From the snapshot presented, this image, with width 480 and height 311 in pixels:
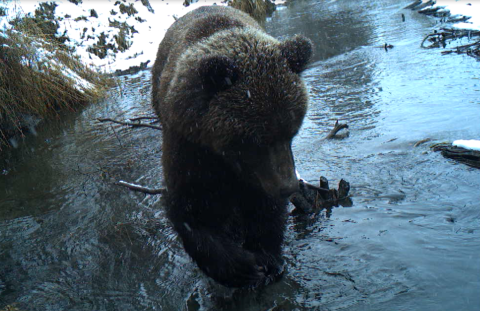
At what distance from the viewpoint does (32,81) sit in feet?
25.3

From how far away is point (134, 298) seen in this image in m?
2.92

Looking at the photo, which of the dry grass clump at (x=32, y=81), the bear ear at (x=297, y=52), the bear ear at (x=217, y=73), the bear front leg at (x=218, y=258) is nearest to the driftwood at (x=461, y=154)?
the bear ear at (x=297, y=52)

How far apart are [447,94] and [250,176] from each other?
4.42 meters

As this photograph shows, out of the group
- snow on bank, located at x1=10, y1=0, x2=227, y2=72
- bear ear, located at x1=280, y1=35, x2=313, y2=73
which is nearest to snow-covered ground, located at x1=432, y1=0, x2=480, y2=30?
bear ear, located at x1=280, y1=35, x2=313, y2=73

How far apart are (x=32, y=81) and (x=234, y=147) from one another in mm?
6602

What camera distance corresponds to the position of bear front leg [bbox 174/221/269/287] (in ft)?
9.73

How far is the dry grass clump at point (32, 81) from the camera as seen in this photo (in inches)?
289

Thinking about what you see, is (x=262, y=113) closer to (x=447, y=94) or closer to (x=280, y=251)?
(x=280, y=251)

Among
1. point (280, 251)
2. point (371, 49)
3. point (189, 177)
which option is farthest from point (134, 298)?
point (371, 49)

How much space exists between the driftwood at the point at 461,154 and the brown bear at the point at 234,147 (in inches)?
75.5

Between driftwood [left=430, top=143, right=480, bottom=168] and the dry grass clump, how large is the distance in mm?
6445

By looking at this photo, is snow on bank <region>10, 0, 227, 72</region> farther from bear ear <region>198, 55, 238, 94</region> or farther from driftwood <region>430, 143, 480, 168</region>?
bear ear <region>198, 55, 238, 94</region>

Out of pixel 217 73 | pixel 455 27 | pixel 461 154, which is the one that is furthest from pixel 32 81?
pixel 455 27

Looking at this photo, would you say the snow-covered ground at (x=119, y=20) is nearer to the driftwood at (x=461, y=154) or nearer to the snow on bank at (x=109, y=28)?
the snow on bank at (x=109, y=28)
